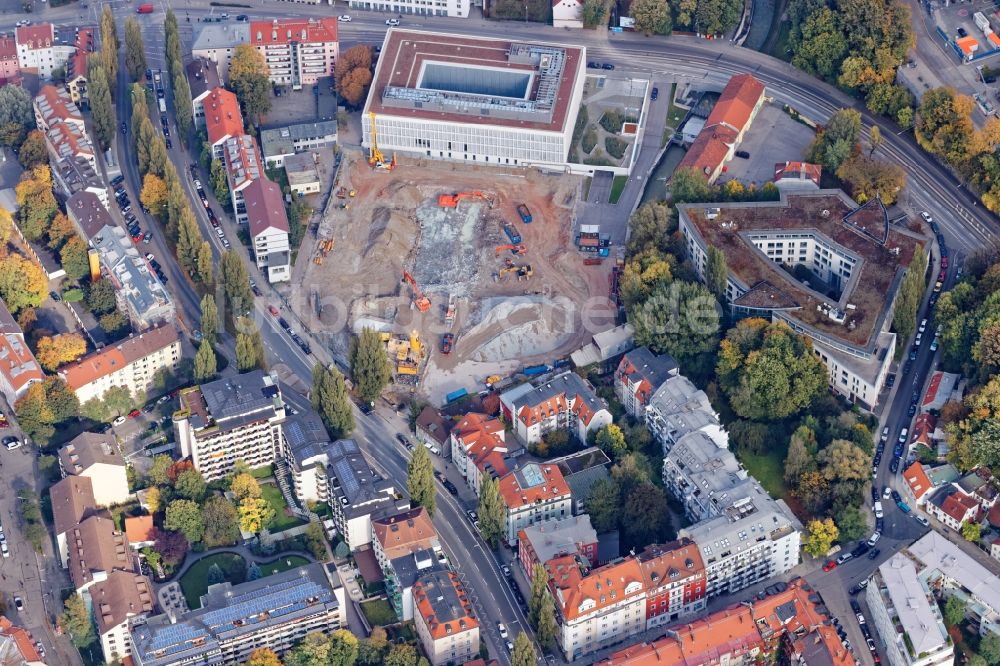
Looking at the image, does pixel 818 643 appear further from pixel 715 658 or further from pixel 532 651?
pixel 532 651

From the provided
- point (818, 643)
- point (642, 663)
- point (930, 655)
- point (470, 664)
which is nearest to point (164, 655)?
point (470, 664)

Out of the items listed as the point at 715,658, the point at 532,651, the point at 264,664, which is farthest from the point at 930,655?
the point at 264,664

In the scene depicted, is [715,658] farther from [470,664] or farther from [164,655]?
[164,655]

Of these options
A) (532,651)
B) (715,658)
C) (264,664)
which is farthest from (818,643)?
(264,664)

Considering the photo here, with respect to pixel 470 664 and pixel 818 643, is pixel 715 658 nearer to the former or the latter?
pixel 818 643

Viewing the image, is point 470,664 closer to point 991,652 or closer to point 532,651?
point 532,651

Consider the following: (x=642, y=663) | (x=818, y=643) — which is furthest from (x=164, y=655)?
(x=818, y=643)

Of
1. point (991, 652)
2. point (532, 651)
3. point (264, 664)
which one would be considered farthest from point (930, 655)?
point (264, 664)
